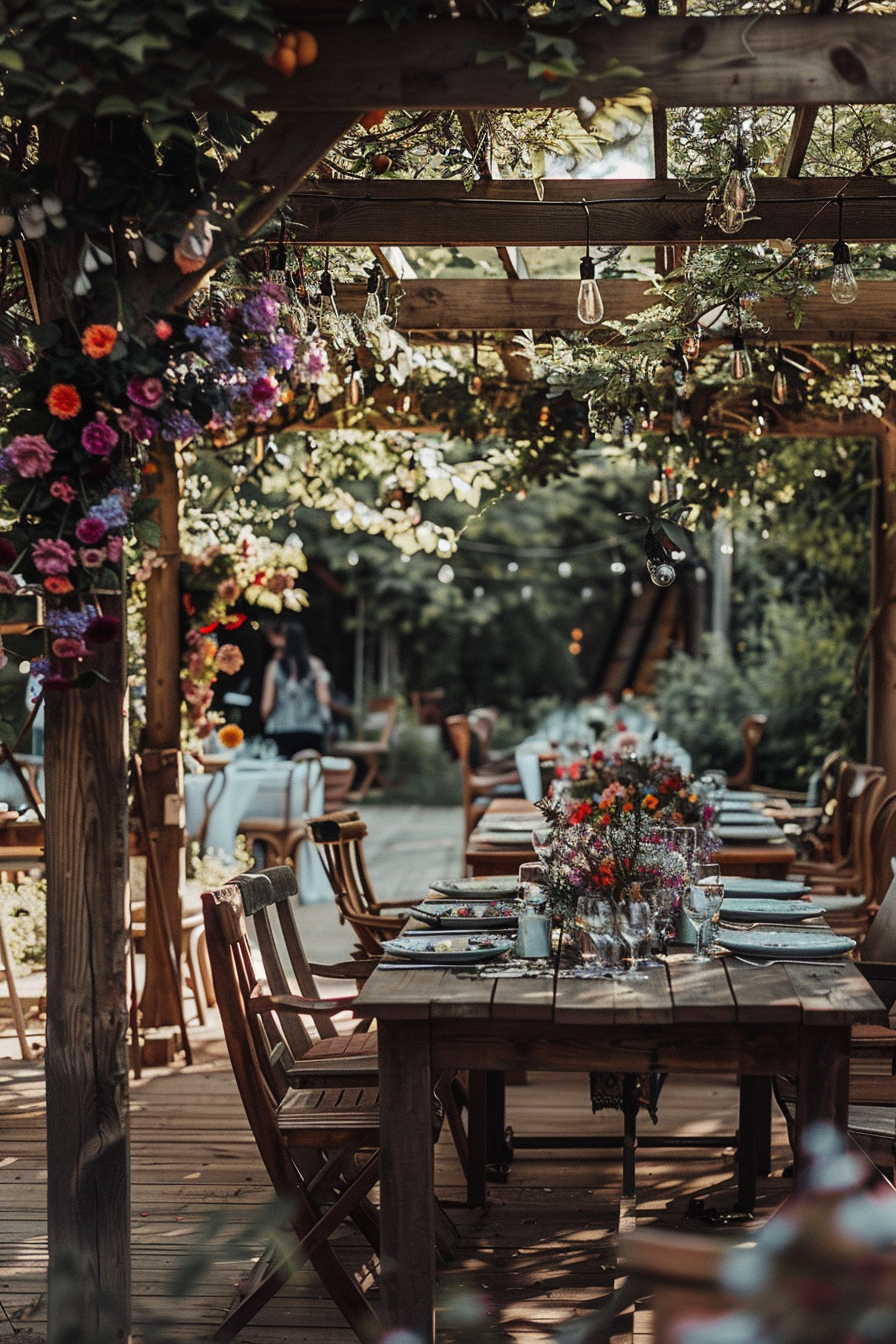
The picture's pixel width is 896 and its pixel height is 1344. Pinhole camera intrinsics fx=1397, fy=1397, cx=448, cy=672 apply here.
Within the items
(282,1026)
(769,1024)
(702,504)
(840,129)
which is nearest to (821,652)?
(702,504)

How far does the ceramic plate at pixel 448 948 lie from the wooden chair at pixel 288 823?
4.83m

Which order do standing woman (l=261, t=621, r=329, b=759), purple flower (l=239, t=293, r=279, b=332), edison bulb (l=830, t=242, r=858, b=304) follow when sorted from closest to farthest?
purple flower (l=239, t=293, r=279, b=332) → edison bulb (l=830, t=242, r=858, b=304) → standing woman (l=261, t=621, r=329, b=759)

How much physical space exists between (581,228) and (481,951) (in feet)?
7.56

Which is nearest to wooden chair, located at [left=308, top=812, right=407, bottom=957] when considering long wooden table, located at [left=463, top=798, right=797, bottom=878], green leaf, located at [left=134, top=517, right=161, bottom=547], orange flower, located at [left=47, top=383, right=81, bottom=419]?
long wooden table, located at [left=463, top=798, right=797, bottom=878]

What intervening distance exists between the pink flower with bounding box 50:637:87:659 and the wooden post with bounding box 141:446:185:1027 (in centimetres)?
272

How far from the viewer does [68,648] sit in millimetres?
2648

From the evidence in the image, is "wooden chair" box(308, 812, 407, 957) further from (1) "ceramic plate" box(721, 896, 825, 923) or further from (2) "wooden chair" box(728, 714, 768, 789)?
(2) "wooden chair" box(728, 714, 768, 789)

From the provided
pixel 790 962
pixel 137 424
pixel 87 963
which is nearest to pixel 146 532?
pixel 137 424

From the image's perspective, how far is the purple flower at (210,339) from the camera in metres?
2.70

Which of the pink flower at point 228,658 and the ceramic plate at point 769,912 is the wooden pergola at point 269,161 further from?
the pink flower at point 228,658

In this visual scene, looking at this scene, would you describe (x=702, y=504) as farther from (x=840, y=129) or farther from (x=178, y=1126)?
(x=178, y=1126)

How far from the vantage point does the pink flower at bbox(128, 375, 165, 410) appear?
2639mm

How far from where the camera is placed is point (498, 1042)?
2629mm

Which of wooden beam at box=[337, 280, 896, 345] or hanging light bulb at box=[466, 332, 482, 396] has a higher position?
wooden beam at box=[337, 280, 896, 345]
